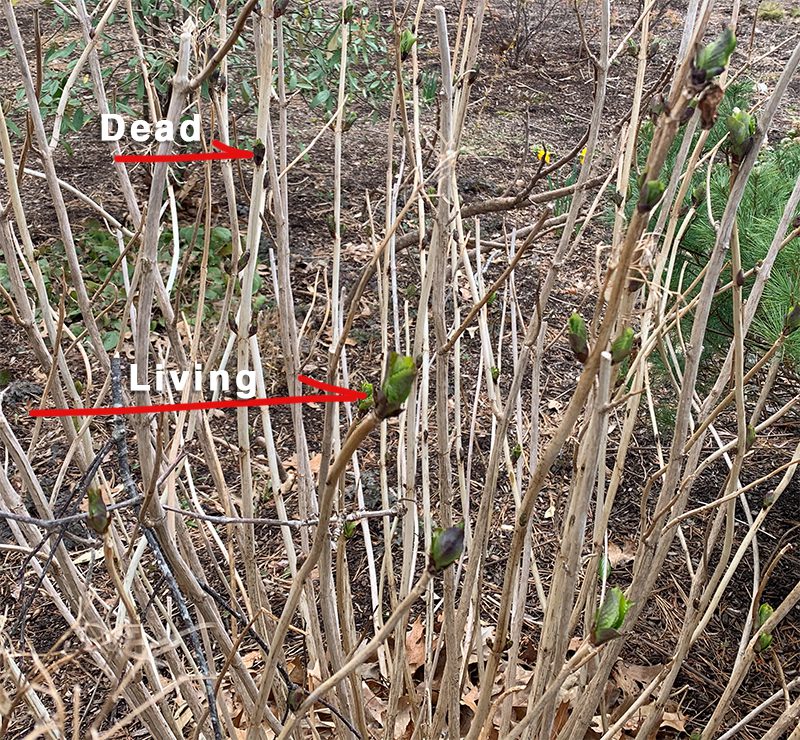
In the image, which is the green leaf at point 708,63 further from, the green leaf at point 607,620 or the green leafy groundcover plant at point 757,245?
the green leafy groundcover plant at point 757,245

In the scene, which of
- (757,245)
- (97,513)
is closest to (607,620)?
(97,513)

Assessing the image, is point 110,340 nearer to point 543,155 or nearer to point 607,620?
point 543,155

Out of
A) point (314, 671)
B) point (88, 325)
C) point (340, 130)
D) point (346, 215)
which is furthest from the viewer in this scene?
point (346, 215)

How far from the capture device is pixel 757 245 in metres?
1.62

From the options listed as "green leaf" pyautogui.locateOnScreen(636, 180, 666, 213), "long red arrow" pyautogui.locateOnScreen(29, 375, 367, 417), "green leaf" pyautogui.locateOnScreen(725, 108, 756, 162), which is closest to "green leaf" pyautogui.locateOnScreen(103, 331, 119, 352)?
"long red arrow" pyautogui.locateOnScreen(29, 375, 367, 417)

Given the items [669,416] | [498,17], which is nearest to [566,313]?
[669,416]

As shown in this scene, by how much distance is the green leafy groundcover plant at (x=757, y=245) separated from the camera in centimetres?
155

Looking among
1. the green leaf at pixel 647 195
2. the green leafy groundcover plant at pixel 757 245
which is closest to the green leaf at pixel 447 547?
the green leaf at pixel 647 195

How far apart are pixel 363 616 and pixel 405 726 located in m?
0.30

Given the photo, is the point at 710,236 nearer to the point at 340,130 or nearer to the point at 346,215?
the point at 340,130

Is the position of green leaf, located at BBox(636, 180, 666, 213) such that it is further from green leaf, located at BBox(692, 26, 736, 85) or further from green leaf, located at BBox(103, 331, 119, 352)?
green leaf, located at BBox(103, 331, 119, 352)

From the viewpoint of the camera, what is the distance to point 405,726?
153cm

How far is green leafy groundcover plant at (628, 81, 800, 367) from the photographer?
155 centimetres

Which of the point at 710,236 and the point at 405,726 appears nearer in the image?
the point at 405,726
